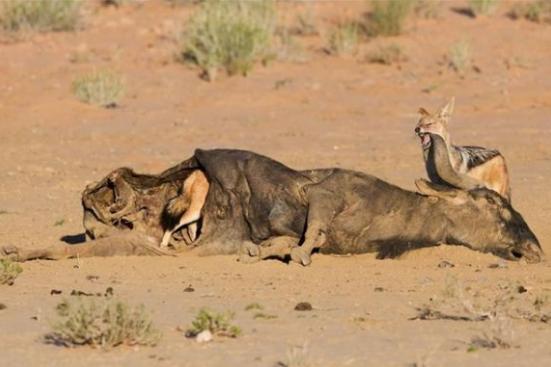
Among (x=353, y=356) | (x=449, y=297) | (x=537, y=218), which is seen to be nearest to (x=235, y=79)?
(x=537, y=218)

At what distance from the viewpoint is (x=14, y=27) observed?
91.2ft

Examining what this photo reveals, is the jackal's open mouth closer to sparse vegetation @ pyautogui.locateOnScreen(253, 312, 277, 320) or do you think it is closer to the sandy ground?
the sandy ground

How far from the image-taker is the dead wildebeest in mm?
10094

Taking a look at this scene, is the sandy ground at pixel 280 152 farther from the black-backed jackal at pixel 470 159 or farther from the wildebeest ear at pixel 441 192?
the black-backed jackal at pixel 470 159

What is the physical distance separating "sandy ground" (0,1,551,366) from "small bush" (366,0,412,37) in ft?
0.85

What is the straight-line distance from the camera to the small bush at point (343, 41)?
26.0 m

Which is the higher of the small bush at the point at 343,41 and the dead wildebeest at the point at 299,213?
the dead wildebeest at the point at 299,213

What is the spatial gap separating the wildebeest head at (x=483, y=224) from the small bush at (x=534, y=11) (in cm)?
1846

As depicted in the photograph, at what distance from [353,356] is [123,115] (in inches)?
594

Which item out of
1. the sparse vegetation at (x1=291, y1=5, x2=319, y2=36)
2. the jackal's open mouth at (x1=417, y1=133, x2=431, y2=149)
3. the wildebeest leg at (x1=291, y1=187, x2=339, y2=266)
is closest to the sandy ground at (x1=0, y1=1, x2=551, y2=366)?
the wildebeest leg at (x1=291, y1=187, x2=339, y2=266)

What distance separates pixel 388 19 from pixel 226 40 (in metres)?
3.77

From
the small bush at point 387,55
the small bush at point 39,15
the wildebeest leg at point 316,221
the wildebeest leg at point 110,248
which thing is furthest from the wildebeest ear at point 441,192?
the small bush at point 39,15

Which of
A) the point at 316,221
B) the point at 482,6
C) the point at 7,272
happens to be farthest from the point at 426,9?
the point at 7,272

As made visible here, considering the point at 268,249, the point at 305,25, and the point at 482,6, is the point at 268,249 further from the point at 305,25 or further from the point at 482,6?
the point at 482,6
